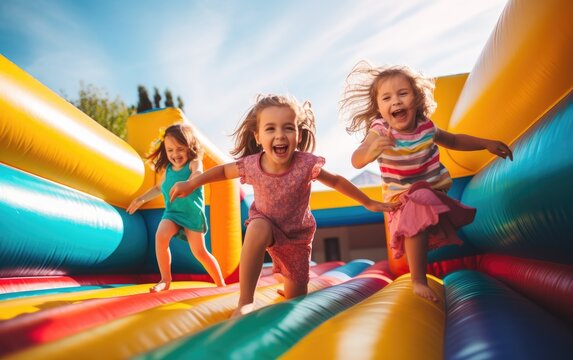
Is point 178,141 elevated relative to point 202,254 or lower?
elevated

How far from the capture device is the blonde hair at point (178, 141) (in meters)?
2.74

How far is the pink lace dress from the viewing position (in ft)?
5.68

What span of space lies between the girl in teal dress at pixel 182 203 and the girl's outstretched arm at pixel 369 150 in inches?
44.9

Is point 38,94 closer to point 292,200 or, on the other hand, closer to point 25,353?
point 292,200

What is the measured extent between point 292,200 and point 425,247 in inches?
22.0

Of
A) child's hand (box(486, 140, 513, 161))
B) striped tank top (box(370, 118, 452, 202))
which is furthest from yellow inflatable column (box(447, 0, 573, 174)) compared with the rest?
striped tank top (box(370, 118, 452, 202))

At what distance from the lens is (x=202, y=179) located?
68.3 inches

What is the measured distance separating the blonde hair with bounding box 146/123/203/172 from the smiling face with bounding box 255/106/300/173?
118 centimetres

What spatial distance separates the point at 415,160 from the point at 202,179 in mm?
910

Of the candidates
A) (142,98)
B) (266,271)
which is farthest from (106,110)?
(266,271)

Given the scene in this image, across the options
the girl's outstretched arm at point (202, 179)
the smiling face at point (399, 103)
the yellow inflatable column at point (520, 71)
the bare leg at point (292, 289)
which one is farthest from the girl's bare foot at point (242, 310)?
the yellow inflatable column at point (520, 71)

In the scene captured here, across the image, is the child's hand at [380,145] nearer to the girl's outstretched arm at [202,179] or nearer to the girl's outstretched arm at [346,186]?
the girl's outstretched arm at [346,186]

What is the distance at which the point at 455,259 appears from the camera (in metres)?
2.99

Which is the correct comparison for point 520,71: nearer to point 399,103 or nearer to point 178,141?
point 399,103
